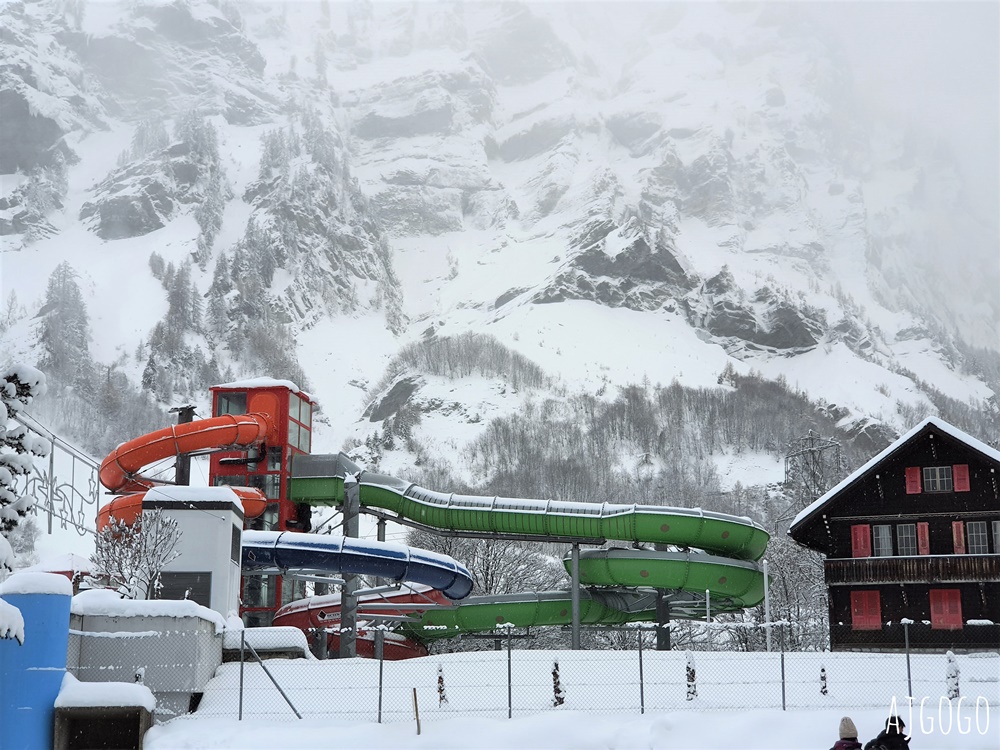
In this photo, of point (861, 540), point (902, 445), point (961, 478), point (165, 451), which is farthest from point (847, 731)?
point (165, 451)

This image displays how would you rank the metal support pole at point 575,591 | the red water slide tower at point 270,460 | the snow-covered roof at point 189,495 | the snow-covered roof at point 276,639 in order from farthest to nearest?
the red water slide tower at point 270,460, the metal support pole at point 575,591, the snow-covered roof at point 189,495, the snow-covered roof at point 276,639

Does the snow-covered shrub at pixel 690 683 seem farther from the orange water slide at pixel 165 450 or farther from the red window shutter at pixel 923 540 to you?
the orange water slide at pixel 165 450

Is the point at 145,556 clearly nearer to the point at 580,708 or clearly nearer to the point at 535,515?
the point at 580,708

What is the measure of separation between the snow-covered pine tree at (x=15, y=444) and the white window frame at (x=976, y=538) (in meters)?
35.9

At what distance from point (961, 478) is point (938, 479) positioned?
0.85 m

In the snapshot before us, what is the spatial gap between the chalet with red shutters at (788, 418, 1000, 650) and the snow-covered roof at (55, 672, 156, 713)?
2874cm

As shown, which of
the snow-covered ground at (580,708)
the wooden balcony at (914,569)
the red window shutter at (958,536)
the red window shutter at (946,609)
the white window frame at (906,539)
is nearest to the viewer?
the snow-covered ground at (580,708)

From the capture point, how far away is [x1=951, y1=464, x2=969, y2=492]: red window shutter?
4628 cm

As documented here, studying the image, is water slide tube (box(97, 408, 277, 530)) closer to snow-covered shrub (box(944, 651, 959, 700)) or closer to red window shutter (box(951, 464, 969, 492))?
red window shutter (box(951, 464, 969, 492))

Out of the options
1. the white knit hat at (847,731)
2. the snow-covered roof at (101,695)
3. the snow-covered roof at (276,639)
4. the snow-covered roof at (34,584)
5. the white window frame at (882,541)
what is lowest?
the snow-covered roof at (101,695)

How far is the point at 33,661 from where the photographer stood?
910 inches

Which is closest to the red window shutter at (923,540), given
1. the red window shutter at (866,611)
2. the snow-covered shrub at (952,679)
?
the red window shutter at (866,611)

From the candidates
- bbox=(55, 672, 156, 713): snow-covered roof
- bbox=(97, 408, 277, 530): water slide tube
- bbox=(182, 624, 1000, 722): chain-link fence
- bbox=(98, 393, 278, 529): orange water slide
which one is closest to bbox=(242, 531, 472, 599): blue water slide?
bbox=(98, 393, 278, 529): orange water slide

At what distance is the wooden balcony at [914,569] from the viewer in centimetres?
4491
